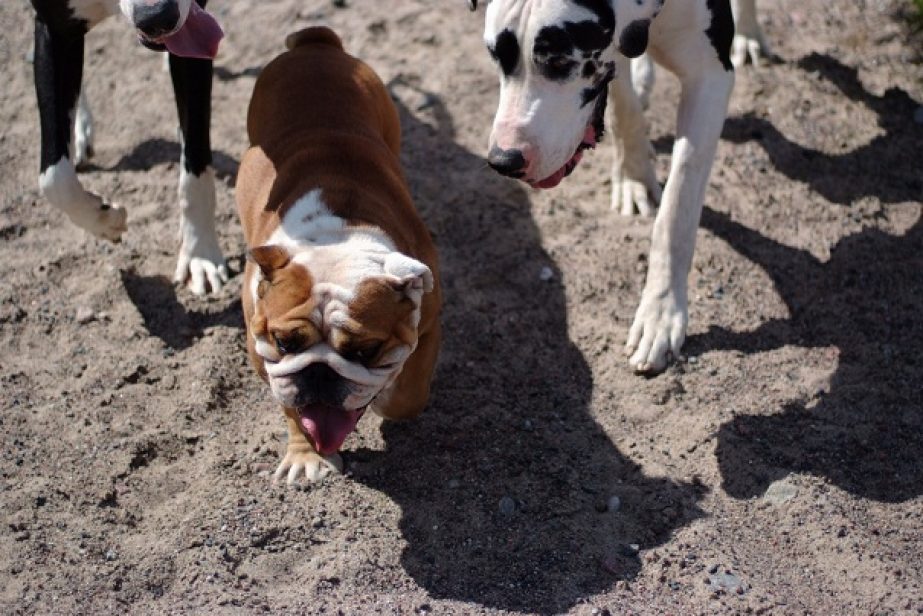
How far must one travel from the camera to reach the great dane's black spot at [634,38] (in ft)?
14.4

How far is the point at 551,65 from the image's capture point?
171 inches

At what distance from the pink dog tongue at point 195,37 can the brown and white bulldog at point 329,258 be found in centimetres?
45

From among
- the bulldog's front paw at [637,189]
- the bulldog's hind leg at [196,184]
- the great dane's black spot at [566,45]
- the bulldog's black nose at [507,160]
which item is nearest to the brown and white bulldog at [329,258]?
the bulldog's hind leg at [196,184]

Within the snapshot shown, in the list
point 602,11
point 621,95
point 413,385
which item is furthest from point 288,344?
point 621,95

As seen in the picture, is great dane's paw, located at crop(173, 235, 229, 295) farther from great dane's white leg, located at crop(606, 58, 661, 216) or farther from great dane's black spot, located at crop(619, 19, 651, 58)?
great dane's black spot, located at crop(619, 19, 651, 58)

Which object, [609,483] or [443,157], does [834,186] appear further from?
[609,483]

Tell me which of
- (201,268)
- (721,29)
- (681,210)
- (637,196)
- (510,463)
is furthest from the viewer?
(637,196)

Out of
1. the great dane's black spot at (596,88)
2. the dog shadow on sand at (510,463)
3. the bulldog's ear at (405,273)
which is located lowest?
the dog shadow on sand at (510,463)

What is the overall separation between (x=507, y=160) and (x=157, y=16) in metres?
1.26

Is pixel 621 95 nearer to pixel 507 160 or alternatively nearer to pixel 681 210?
pixel 681 210

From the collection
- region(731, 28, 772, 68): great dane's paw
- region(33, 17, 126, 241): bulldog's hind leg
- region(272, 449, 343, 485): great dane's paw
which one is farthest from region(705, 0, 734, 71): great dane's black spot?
region(33, 17, 126, 241): bulldog's hind leg

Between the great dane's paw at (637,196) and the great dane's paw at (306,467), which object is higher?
the great dane's paw at (637,196)

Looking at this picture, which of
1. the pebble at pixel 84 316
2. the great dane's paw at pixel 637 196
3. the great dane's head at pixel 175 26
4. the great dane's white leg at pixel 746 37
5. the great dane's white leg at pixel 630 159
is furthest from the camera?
the great dane's white leg at pixel 746 37

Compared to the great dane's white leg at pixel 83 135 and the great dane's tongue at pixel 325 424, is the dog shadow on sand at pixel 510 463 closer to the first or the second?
the great dane's tongue at pixel 325 424
